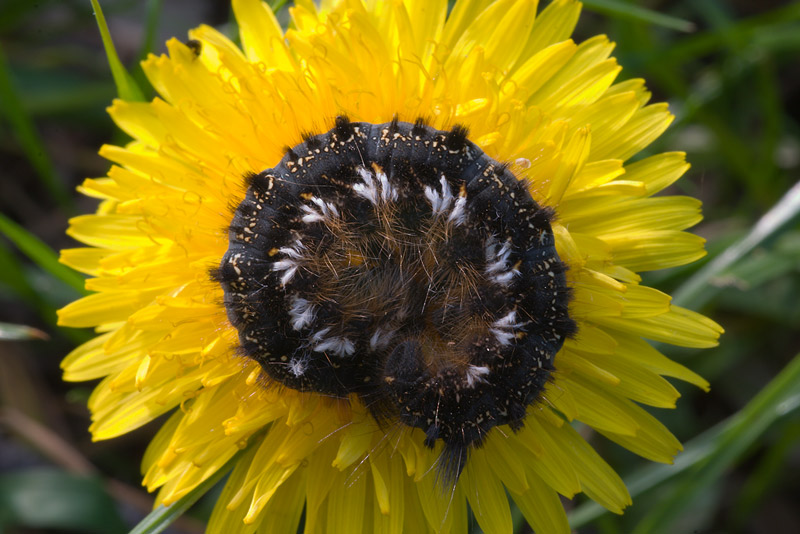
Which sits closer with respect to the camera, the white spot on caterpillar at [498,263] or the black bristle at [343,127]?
the white spot on caterpillar at [498,263]

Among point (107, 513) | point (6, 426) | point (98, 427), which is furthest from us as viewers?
point (6, 426)

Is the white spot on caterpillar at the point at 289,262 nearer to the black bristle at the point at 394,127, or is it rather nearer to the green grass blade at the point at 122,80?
the black bristle at the point at 394,127

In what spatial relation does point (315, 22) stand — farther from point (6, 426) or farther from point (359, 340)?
point (6, 426)

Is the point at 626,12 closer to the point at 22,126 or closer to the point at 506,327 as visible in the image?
the point at 506,327

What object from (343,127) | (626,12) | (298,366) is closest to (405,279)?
(298,366)

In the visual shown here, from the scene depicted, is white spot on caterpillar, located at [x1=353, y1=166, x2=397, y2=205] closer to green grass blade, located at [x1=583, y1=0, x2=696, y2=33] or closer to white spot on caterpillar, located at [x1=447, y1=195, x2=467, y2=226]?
white spot on caterpillar, located at [x1=447, y1=195, x2=467, y2=226]

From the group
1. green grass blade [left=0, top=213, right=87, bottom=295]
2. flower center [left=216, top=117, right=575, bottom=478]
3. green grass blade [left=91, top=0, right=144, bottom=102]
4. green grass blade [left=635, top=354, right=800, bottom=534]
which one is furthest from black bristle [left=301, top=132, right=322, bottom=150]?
green grass blade [left=635, top=354, right=800, bottom=534]

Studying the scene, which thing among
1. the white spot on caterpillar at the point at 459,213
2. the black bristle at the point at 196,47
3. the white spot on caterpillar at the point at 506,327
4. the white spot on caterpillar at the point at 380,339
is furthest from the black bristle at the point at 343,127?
the black bristle at the point at 196,47

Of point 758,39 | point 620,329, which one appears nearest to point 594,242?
point 620,329
